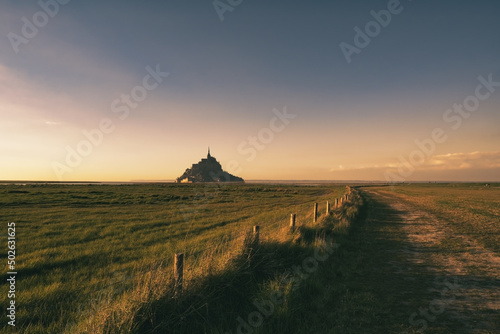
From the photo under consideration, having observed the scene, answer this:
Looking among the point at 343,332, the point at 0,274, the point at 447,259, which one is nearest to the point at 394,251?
the point at 447,259

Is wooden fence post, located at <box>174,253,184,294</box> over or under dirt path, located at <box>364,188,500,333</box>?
over

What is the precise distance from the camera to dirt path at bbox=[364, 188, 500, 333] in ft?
17.0

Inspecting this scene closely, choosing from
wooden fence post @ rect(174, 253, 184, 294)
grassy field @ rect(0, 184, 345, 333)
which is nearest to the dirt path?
wooden fence post @ rect(174, 253, 184, 294)

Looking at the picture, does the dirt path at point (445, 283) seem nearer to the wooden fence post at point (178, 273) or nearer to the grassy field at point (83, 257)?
the wooden fence post at point (178, 273)

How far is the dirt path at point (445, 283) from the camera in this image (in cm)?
517

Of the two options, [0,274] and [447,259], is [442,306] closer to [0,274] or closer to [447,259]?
[447,259]

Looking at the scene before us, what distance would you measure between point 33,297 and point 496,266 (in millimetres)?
13508

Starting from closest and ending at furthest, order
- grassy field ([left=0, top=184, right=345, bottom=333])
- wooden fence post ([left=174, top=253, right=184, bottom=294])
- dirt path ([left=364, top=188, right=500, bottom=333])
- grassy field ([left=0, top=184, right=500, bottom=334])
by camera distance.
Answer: grassy field ([left=0, top=184, right=500, bottom=334]) < wooden fence post ([left=174, top=253, right=184, bottom=294]) < dirt path ([left=364, top=188, right=500, bottom=333]) < grassy field ([left=0, top=184, right=345, bottom=333])

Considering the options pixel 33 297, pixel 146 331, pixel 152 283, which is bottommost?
pixel 33 297

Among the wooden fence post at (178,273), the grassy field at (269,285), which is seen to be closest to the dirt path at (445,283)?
the grassy field at (269,285)

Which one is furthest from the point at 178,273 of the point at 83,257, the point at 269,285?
the point at 83,257

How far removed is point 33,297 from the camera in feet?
22.1

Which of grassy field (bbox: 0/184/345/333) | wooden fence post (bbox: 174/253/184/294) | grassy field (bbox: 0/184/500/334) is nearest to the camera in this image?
grassy field (bbox: 0/184/500/334)

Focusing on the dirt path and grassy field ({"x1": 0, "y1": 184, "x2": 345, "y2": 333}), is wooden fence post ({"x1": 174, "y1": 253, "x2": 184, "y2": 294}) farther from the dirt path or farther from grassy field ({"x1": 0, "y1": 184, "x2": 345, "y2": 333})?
the dirt path
